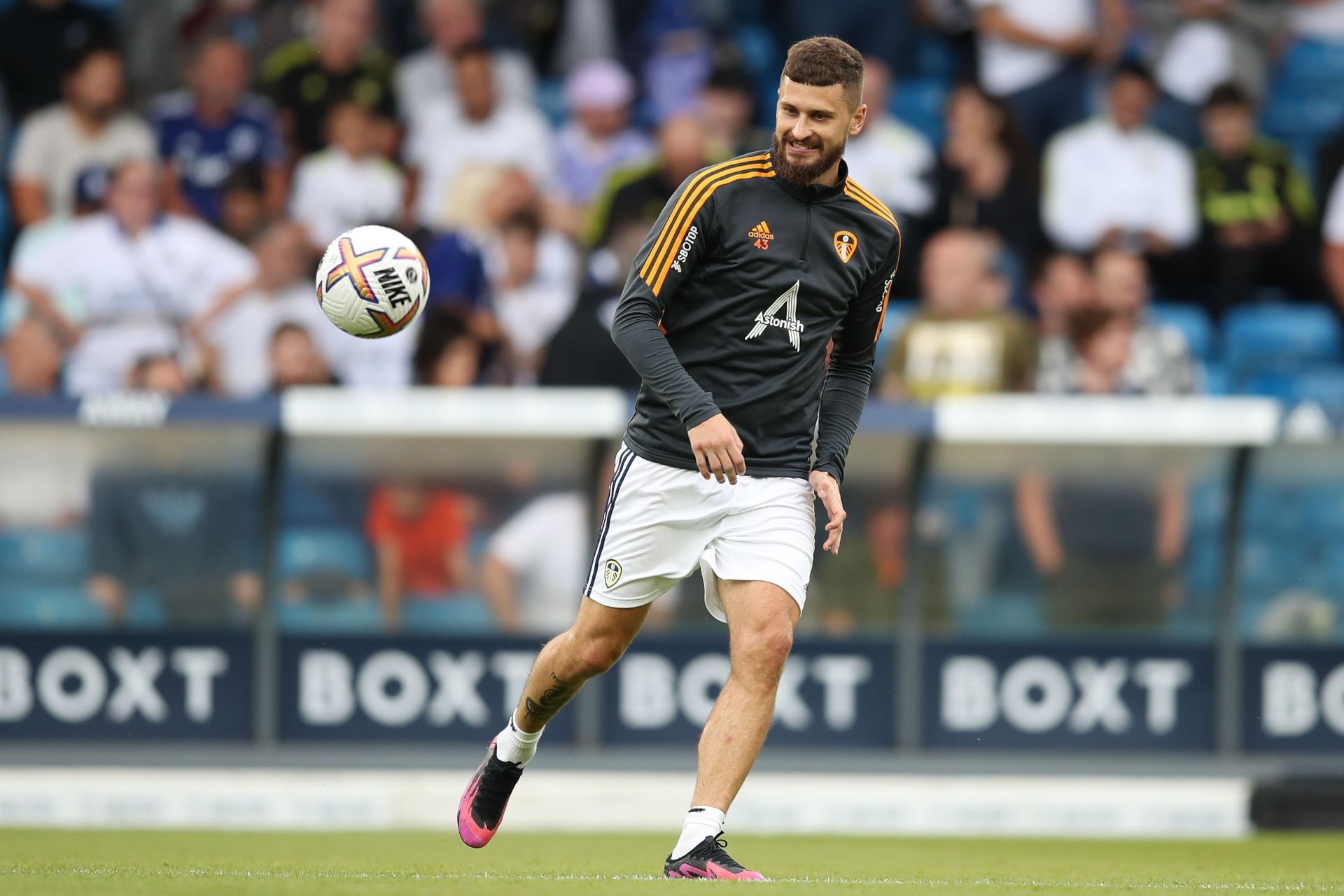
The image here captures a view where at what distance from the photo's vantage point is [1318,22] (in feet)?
45.6

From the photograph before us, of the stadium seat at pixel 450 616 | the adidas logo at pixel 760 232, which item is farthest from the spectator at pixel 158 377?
the adidas logo at pixel 760 232

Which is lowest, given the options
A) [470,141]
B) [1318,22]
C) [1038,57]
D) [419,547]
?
[419,547]

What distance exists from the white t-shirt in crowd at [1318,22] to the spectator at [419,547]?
8021mm

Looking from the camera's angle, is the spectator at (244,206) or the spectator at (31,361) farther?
the spectator at (244,206)

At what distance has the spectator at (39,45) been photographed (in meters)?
12.4

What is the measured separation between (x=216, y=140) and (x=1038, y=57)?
17.3 ft

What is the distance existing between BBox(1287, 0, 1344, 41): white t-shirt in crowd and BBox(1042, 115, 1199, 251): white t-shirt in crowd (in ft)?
9.09

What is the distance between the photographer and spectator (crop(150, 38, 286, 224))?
1173 centimetres

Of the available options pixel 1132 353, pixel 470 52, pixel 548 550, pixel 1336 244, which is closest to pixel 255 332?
pixel 548 550

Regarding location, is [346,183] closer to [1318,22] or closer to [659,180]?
[659,180]

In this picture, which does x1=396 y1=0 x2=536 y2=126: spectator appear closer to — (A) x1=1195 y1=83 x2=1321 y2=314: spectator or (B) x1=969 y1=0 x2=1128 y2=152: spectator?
(B) x1=969 y1=0 x2=1128 y2=152: spectator

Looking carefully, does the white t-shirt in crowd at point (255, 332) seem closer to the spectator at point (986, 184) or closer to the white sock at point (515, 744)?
the spectator at point (986, 184)

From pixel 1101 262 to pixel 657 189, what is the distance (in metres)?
2.49

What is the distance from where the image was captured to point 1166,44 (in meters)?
13.1
